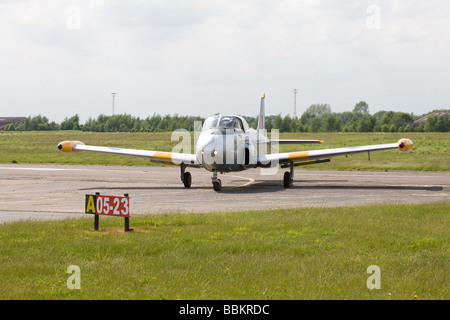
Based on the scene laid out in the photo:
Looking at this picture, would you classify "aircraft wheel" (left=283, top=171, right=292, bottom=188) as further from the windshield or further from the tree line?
the tree line

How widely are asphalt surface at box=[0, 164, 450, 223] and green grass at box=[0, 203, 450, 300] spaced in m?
3.63

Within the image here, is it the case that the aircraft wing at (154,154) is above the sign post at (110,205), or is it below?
above

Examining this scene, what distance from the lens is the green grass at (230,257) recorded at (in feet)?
29.1

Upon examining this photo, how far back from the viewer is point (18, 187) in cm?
2725

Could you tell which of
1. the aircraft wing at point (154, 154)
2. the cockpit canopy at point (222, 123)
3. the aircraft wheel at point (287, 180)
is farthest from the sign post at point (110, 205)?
the aircraft wheel at point (287, 180)

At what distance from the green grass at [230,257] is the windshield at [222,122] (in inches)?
352

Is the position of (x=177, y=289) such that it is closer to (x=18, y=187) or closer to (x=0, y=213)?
(x=0, y=213)

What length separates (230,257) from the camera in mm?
11125

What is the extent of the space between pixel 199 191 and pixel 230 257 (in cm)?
1462

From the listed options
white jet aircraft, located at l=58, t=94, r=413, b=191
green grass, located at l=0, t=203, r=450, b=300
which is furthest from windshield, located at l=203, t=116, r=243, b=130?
green grass, located at l=0, t=203, r=450, b=300

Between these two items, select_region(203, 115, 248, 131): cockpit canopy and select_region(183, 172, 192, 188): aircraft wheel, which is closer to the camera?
select_region(203, 115, 248, 131): cockpit canopy

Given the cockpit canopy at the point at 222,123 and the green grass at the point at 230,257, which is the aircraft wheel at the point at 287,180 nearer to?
the cockpit canopy at the point at 222,123

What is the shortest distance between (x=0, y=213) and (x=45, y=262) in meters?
8.52

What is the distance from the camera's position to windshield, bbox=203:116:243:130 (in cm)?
2508
